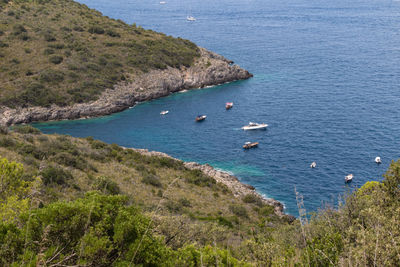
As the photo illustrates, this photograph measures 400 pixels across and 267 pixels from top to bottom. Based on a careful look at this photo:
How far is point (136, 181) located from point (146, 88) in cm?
5239

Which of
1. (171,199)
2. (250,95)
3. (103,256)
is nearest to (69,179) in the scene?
(171,199)

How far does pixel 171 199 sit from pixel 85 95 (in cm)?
5118

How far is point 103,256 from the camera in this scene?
1204 cm

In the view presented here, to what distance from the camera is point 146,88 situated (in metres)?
91.9

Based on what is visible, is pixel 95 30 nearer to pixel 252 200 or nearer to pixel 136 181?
pixel 136 181

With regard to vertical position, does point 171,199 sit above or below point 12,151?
below

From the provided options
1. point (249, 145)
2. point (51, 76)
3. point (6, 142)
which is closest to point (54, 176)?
point (6, 142)

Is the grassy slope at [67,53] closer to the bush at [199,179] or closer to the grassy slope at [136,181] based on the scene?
the grassy slope at [136,181]

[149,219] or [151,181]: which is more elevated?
[149,219]

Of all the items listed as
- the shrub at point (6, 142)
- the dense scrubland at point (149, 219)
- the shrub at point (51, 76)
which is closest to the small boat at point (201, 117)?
the dense scrubland at point (149, 219)

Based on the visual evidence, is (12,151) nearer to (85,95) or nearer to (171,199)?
(171,199)

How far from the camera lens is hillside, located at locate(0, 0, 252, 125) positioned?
78188mm

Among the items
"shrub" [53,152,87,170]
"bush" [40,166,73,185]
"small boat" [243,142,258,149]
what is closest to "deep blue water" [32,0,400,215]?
"small boat" [243,142,258,149]

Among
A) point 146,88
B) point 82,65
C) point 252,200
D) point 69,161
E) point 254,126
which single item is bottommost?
point 252,200
